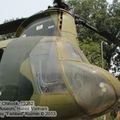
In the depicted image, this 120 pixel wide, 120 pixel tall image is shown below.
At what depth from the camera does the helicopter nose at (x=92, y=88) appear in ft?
21.2

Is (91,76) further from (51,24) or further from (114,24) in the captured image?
(114,24)

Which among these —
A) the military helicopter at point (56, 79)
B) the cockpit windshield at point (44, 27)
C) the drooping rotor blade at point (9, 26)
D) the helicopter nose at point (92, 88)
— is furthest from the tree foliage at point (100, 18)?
the helicopter nose at point (92, 88)

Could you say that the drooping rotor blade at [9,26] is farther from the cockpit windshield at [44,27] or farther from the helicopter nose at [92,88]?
the helicopter nose at [92,88]

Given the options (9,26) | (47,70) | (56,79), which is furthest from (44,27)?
(9,26)

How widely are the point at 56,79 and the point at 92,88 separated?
1.99ft

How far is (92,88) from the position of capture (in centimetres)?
654

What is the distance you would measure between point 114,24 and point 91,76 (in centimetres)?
3800

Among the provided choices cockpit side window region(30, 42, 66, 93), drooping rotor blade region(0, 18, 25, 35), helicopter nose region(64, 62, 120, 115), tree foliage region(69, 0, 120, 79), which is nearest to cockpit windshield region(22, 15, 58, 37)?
cockpit side window region(30, 42, 66, 93)

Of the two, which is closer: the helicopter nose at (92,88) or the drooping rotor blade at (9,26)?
the helicopter nose at (92,88)

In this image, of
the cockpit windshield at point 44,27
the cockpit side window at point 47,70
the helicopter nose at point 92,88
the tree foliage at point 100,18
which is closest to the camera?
the helicopter nose at point 92,88

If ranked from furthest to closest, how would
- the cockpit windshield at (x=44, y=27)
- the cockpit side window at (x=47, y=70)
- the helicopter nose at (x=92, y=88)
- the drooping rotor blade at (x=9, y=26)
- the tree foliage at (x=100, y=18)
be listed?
the tree foliage at (x=100, y=18) → the drooping rotor blade at (x=9, y=26) → the cockpit windshield at (x=44, y=27) → the cockpit side window at (x=47, y=70) → the helicopter nose at (x=92, y=88)

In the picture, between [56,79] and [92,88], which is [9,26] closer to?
[56,79]

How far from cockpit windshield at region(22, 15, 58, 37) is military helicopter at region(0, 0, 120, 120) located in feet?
0.76

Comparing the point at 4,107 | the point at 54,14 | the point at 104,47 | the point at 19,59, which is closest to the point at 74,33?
the point at 54,14
